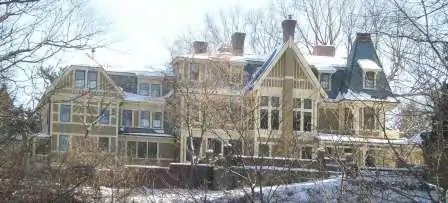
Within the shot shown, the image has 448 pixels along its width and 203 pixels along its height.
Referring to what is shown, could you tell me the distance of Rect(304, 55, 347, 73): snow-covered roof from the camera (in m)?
43.8

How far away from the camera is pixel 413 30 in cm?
1204

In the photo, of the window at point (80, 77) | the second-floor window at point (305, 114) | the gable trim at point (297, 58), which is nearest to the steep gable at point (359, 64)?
the gable trim at point (297, 58)

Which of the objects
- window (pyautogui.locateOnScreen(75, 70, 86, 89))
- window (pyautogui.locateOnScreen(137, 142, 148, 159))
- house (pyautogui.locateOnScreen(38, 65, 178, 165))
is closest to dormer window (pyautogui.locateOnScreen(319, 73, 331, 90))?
house (pyautogui.locateOnScreen(38, 65, 178, 165))

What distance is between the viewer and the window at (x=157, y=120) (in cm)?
4447

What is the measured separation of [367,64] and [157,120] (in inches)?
520

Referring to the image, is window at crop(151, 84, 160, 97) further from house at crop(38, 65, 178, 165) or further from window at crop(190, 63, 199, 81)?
window at crop(190, 63, 199, 81)

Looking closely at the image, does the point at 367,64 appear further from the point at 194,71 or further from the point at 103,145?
the point at 103,145

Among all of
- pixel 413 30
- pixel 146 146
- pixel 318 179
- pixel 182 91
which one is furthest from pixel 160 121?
pixel 413 30

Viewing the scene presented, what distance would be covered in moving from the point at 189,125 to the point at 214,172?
25.1 ft

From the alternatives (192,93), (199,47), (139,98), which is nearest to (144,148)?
(139,98)

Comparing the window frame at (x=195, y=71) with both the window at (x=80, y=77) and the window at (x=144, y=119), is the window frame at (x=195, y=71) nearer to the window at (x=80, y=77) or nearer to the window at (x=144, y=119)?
the window at (x=144, y=119)

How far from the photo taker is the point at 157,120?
44562mm

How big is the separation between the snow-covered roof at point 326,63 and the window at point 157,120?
32.2 ft

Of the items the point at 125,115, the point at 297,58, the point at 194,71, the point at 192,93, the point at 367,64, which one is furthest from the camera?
the point at 125,115
